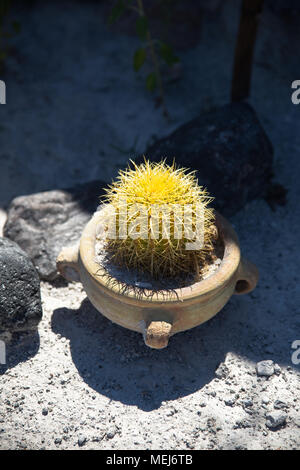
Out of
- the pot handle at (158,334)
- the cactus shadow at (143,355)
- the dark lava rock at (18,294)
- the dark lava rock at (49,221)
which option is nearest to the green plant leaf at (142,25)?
the dark lava rock at (49,221)

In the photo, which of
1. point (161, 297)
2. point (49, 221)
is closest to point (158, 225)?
point (161, 297)

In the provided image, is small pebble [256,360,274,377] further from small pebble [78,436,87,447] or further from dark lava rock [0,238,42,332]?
dark lava rock [0,238,42,332]

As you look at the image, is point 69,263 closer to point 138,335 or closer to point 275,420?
point 138,335

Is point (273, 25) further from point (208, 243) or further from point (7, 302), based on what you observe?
point (7, 302)

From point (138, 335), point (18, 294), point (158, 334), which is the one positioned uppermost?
point (158, 334)

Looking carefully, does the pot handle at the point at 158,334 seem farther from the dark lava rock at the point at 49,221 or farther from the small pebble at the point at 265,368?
the dark lava rock at the point at 49,221

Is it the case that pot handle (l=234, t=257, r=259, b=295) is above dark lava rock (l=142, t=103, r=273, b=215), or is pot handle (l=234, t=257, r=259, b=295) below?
below

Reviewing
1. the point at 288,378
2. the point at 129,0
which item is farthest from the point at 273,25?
the point at 288,378

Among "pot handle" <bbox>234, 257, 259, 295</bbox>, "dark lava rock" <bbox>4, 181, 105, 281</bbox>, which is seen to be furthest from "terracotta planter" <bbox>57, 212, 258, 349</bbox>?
"dark lava rock" <bbox>4, 181, 105, 281</bbox>
